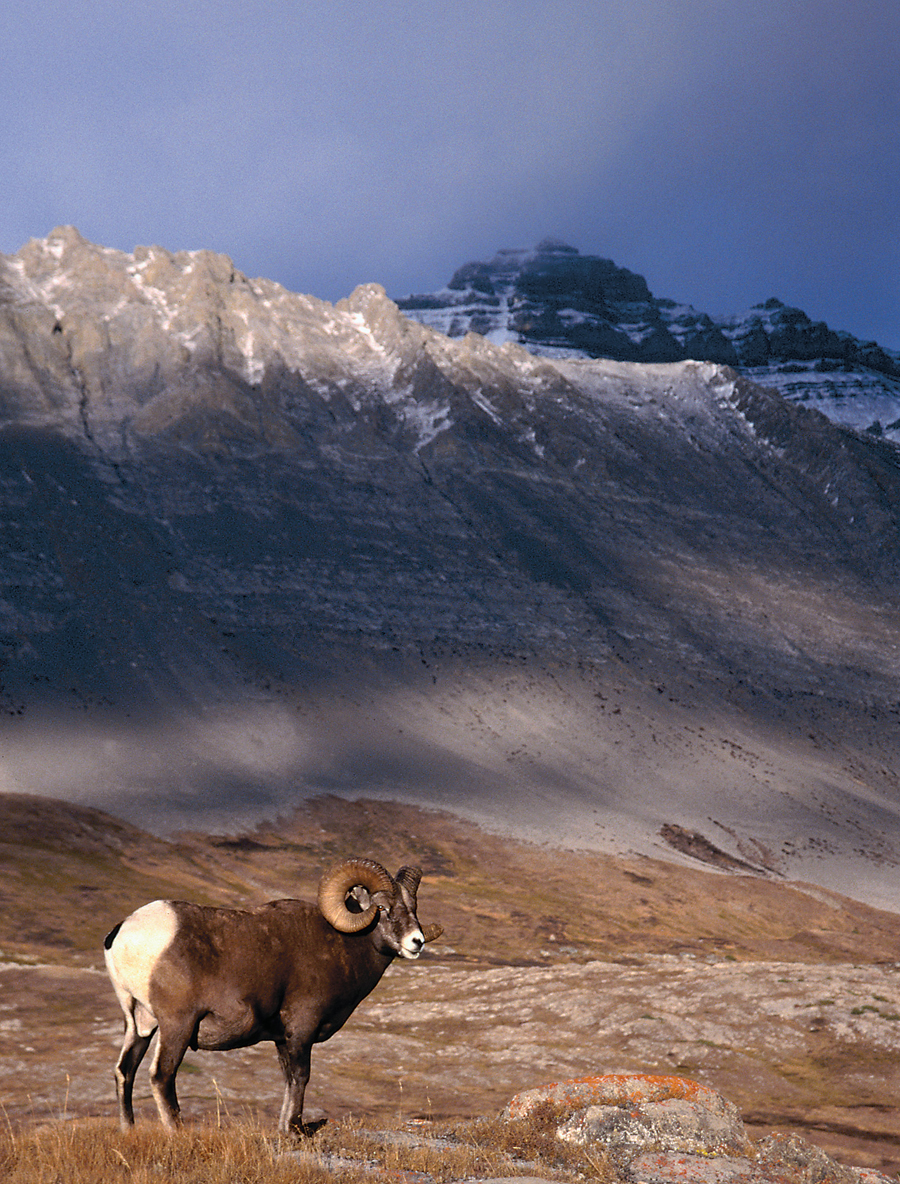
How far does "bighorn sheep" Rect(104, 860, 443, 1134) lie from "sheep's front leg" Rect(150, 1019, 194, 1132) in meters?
0.01

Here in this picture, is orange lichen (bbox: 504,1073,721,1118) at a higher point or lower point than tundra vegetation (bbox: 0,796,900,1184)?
higher

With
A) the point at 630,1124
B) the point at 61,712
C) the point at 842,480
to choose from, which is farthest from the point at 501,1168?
the point at 842,480

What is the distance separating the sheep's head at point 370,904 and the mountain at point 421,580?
58.0 metres

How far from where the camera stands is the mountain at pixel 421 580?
76812 mm

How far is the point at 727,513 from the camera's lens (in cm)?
13525

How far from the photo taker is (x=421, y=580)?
349ft

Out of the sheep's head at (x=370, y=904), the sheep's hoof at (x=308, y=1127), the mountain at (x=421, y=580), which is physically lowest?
the sheep's hoof at (x=308, y=1127)

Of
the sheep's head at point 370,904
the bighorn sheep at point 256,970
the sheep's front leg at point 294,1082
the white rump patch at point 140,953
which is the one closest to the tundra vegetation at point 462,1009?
the sheep's front leg at point 294,1082

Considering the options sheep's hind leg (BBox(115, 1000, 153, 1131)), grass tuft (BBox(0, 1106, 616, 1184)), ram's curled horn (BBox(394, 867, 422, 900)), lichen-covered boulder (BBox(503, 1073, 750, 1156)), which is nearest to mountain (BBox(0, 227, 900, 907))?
lichen-covered boulder (BBox(503, 1073, 750, 1156))

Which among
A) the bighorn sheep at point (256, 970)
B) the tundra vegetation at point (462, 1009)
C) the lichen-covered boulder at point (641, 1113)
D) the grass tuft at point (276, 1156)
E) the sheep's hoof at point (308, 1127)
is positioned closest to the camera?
the grass tuft at point (276, 1156)

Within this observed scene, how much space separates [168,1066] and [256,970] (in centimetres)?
123

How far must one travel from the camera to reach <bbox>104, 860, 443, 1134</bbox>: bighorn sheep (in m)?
9.75

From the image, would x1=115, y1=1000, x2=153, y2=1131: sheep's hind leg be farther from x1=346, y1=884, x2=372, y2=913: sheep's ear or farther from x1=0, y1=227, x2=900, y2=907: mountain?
x1=0, y1=227, x2=900, y2=907: mountain

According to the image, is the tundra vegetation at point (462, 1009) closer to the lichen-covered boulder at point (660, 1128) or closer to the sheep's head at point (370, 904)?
the lichen-covered boulder at point (660, 1128)
